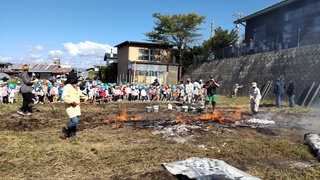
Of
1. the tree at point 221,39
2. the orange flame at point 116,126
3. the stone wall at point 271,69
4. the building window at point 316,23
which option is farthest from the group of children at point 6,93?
the tree at point 221,39

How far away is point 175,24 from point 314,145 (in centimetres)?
2865

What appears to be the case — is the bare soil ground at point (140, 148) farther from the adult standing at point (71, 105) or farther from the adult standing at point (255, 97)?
the adult standing at point (255, 97)

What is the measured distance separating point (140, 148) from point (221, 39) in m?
29.3

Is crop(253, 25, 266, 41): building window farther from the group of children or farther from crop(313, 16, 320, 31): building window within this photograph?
the group of children

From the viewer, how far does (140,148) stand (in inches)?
233

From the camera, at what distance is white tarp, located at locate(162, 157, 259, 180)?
4031 millimetres

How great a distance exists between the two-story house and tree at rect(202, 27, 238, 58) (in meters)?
5.10

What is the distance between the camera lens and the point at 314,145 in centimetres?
596

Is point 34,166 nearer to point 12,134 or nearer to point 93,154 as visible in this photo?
point 93,154

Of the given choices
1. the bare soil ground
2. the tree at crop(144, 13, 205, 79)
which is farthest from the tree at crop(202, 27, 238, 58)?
the bare soil ground

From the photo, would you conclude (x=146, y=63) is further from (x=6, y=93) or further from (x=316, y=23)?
(x=6, y=93)

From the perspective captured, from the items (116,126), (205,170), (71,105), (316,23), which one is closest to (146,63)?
(316,23)

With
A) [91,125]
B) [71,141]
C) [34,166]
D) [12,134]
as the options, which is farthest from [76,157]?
[91,125]

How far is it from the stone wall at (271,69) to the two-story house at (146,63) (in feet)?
20.3
